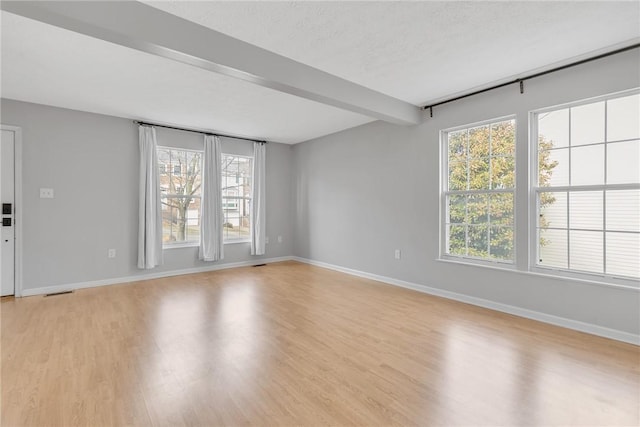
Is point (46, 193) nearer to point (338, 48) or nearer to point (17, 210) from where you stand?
point (17, 210)

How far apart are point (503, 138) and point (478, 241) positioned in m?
1.29

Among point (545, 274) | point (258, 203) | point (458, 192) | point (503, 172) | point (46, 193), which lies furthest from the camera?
point (258, 203)

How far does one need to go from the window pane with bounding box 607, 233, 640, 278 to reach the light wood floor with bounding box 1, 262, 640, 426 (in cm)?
66

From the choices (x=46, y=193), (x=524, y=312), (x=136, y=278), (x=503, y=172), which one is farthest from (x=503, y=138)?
(x=46, y=193)

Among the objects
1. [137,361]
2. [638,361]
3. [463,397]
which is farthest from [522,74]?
[137,361]

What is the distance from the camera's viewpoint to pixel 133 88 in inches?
142

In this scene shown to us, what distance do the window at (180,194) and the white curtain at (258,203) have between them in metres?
1.12

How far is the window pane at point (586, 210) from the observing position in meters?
2.95

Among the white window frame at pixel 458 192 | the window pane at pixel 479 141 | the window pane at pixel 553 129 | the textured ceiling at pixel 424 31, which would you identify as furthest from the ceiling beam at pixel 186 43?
the window pane at pixel 553 129

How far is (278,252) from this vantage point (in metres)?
6.88

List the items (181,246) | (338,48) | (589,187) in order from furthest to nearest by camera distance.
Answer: (181,246)
(589,187)
(338,48)

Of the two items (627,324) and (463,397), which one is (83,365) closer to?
(463,397)

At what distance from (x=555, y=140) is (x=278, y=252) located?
17.4 feet

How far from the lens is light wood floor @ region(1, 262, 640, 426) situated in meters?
1.78
